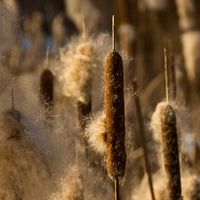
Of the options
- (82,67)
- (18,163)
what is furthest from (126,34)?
(18,163)

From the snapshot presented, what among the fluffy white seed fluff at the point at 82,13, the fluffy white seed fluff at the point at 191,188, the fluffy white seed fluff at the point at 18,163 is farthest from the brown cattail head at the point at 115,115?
the fluffy white seed fluff at the point at 82,13

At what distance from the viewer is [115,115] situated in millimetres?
828

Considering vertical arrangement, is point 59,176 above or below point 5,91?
below

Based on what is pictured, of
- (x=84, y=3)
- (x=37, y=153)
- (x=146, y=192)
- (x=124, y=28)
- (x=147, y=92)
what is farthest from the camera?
(x=84, y=3)

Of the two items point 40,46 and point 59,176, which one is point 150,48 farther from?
point 59,176

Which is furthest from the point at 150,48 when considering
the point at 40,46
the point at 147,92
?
the point at 147,92

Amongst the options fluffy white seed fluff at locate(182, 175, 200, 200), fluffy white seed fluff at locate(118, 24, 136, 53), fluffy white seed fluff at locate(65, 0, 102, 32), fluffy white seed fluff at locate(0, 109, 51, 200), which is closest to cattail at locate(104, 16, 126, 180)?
fluffy white seed fluff at locate(0, 109, 51, 200)

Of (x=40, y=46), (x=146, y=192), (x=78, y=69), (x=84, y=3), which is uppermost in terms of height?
(x=84, y=3)

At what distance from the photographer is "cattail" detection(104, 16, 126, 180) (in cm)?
83

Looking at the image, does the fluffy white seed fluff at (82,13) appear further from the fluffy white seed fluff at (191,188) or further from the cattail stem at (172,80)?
the fluffy white seed fluff at (191,188)

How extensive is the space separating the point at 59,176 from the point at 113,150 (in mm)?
101

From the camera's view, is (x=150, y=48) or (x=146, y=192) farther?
(x=150, y=48)

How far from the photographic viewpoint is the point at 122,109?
0.84m

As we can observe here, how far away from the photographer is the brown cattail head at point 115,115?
828 millimetres
